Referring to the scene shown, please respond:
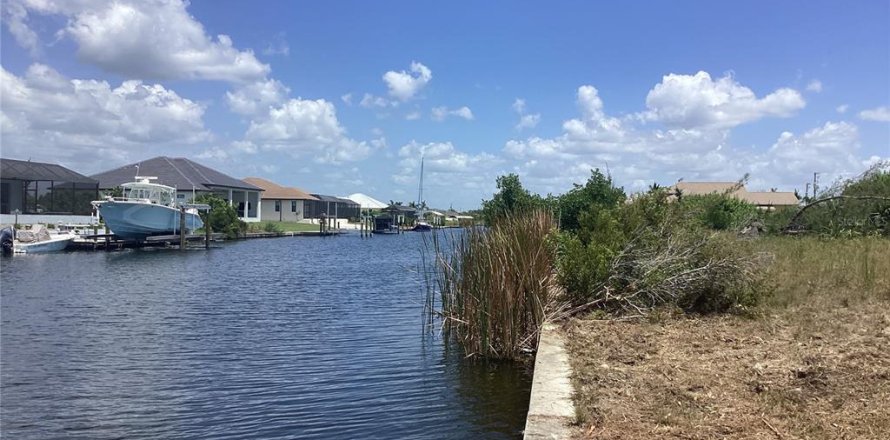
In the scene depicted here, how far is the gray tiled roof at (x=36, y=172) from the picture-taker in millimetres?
46059

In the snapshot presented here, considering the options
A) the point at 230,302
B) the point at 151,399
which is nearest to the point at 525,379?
the point at 151,399

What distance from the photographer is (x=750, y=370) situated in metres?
7.08

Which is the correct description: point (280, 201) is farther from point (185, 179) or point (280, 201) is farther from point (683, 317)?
point (683, 317)

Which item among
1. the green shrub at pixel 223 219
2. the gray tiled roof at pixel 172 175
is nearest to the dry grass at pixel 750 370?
the green shrub at pixel 223 219

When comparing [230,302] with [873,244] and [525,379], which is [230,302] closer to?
[525,379]

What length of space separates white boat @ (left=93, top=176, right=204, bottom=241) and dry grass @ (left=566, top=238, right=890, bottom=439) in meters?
38.2

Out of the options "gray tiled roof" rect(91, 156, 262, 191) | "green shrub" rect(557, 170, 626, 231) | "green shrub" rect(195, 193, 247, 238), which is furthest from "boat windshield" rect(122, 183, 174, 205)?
"green shrub" rect(557, 170, 626, 231)

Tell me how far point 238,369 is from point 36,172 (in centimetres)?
4558

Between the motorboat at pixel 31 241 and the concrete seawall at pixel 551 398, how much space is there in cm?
3554

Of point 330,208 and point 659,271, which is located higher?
point 330,208

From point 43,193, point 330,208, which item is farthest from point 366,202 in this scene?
point 43,193

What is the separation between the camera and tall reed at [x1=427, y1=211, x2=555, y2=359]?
1045cm

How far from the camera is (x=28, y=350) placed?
1247 cm

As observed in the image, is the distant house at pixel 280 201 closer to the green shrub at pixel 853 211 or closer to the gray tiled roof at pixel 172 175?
the gray tiled roof at pixel 172 175
